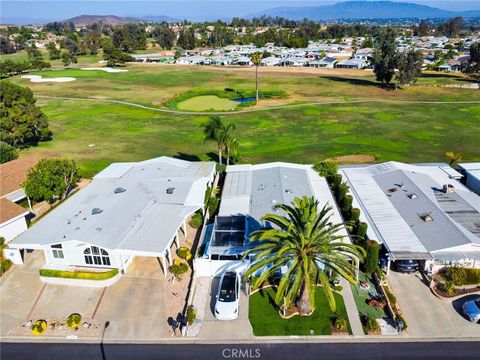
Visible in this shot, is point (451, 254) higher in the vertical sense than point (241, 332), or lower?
higher

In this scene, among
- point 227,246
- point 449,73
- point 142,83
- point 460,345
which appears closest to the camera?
point 460,345

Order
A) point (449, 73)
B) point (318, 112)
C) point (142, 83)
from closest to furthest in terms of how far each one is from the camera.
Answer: point (318, 112) → point (142, 83) → point (449, 73)

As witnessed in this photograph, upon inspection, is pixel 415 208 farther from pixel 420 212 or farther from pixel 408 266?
pixel 408 266

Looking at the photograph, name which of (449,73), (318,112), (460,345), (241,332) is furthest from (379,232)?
(449,73)

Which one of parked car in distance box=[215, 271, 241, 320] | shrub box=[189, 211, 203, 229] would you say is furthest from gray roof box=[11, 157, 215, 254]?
parked car in distance box=[215, 271, 241, 320]

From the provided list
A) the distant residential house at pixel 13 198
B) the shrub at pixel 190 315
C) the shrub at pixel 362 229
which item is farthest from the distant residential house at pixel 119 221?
the shrub at pixel 362 229

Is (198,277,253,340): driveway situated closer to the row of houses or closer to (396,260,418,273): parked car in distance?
the row of houses

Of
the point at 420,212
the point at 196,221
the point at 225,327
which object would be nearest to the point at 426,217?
the point at 420,212

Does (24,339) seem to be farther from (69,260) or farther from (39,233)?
(39,233)
